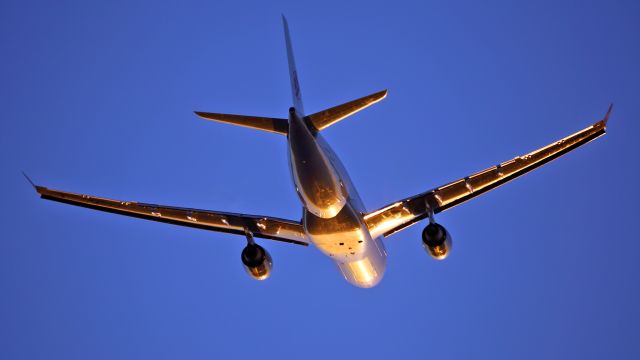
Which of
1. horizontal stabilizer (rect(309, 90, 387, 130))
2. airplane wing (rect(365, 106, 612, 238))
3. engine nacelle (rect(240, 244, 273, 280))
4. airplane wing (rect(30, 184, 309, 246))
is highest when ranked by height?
airplane wing (rect(365, 106, 612, 238))

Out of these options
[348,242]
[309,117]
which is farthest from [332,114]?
[348,242]

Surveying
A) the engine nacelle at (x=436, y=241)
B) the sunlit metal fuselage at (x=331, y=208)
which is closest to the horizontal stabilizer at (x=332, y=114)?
the sunlit metal fuselage at (x=331, y=208)

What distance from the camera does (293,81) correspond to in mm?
31062

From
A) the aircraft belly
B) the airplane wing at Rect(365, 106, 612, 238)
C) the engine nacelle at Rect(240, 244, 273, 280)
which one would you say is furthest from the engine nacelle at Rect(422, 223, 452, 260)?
the engine nacelle at Rect(240, 244, 273, 280)

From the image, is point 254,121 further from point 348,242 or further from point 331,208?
point 348,242

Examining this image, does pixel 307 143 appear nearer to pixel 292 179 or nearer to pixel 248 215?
pixel 292 179

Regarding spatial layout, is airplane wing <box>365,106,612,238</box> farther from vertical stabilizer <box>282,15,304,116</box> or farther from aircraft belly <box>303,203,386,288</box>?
vertical stabilizer <box>282,15,304,116</box>

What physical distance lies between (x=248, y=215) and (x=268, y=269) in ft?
6.96

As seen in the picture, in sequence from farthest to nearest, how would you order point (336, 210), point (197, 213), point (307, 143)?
1. point (197, 213)
2. point (336, 210)
3. point (307, 143)

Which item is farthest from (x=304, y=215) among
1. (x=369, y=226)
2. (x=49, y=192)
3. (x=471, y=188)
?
(x=49, y=192)

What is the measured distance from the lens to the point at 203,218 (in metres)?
34.2

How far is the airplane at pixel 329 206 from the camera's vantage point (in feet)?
92.7

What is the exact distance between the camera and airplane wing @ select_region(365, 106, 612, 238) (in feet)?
107

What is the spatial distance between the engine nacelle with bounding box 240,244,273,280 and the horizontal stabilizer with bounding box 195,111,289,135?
574 cm
